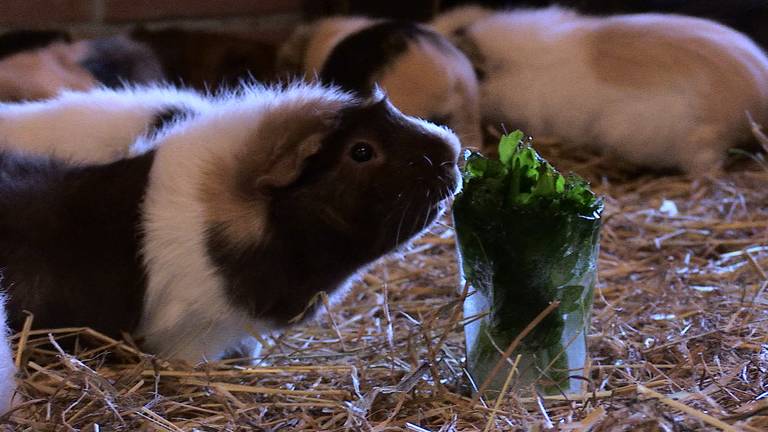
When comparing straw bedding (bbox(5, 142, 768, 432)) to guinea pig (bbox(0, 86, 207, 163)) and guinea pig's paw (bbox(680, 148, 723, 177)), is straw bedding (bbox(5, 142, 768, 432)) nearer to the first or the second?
guinea pig (bbox(0, 86, 207, 163))

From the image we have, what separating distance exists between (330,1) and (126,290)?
2.70 m

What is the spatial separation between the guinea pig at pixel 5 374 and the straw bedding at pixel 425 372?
0.03m

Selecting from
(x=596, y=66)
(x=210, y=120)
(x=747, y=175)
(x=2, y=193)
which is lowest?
(x=747, y=175)

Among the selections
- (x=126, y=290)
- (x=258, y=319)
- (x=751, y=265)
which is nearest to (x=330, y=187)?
(x=258, y=319)

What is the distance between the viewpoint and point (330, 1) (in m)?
4.10

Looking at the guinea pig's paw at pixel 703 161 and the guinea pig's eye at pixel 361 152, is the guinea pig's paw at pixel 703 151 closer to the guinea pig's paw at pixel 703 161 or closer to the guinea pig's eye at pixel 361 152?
the guinea pig's paw at pixel 703 161

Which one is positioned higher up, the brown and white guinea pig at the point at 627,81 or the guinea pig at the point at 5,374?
the guinea pig at the point at 5,374

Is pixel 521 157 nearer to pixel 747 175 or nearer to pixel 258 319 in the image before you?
pixel 258 319

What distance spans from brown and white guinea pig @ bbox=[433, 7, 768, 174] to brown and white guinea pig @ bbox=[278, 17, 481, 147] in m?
0.43

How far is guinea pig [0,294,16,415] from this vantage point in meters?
1.40

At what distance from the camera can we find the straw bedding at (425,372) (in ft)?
4.52

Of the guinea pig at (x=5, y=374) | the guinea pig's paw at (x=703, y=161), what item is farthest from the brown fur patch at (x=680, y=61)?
the guinea pig at (x=5, y=374)

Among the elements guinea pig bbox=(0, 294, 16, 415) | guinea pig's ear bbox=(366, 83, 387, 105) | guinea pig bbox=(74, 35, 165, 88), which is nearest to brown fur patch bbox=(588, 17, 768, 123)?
guinea pig bbox=(74, 35, 165, 88)

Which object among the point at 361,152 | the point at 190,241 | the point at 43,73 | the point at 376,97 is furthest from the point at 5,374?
the point at 43,73
